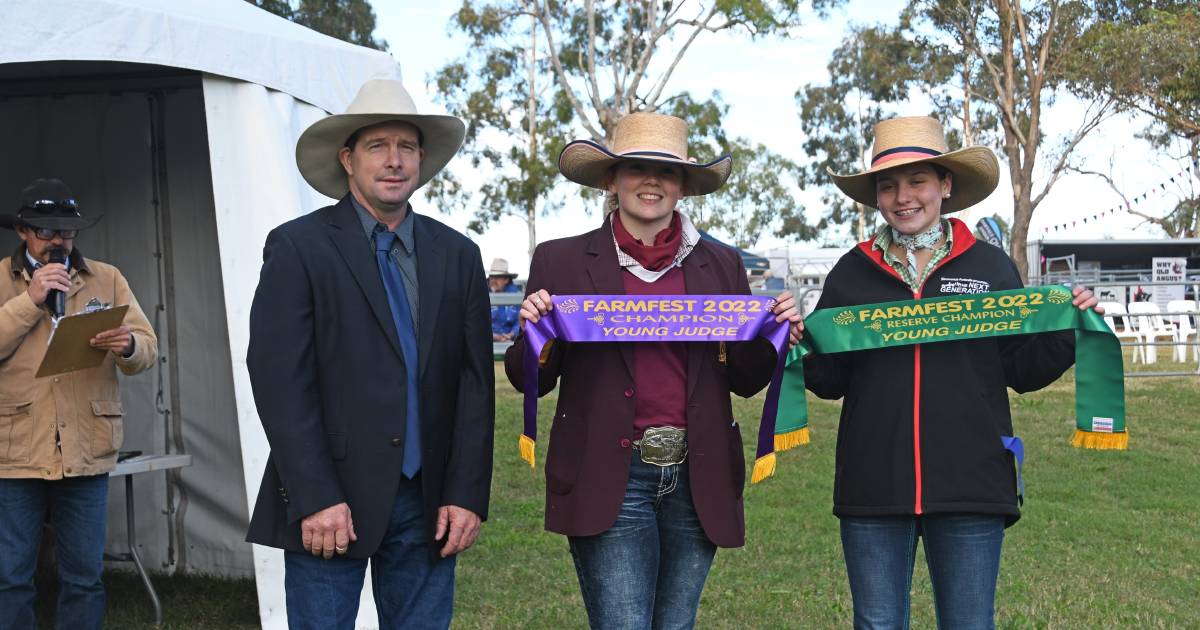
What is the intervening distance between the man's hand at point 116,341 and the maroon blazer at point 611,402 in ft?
7.16

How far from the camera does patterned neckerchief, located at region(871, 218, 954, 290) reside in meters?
3.68

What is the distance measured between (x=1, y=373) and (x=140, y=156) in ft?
8.19

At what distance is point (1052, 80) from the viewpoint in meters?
31.4

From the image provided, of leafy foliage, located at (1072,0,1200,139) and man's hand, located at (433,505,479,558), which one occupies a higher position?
leafy foliage, located at (1072,0,1200,139)

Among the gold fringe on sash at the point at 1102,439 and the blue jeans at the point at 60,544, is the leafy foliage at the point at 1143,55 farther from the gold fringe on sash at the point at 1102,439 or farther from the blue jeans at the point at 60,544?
the blue jeans at the point at 60,544

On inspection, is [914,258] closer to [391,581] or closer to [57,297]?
[391,581]

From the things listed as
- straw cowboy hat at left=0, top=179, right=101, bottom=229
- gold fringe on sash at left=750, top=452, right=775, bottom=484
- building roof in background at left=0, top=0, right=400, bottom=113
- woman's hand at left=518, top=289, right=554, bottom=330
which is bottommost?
gold fringe on sash at left=750, top=452, right=775, bottom=484

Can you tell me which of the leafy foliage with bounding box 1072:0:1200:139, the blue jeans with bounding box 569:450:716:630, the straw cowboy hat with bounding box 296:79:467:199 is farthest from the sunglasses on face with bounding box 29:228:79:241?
the leafy foliage with bounding box 1072:0:1200:139

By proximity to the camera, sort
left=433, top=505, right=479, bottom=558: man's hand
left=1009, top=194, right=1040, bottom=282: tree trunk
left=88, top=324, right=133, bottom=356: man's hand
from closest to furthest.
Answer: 1. left=433, top=505, right=479, bottom=558: man's hand
2. left=88, top=324, right=133, bottom=356: man's hand
3. left=1009, top=194, right=1040, bottom=282: tree trunk

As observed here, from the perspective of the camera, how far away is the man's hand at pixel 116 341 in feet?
16.1

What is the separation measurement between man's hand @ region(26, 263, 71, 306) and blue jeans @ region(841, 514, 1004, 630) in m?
3.32

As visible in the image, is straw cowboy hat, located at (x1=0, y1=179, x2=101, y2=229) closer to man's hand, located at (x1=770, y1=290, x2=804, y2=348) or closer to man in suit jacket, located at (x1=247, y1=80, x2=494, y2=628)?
man in suit jacket, located at (x1=247, y1=80, x2=494, y2=628)

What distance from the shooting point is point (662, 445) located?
3.41 meters

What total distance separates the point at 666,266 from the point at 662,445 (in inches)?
22.4
